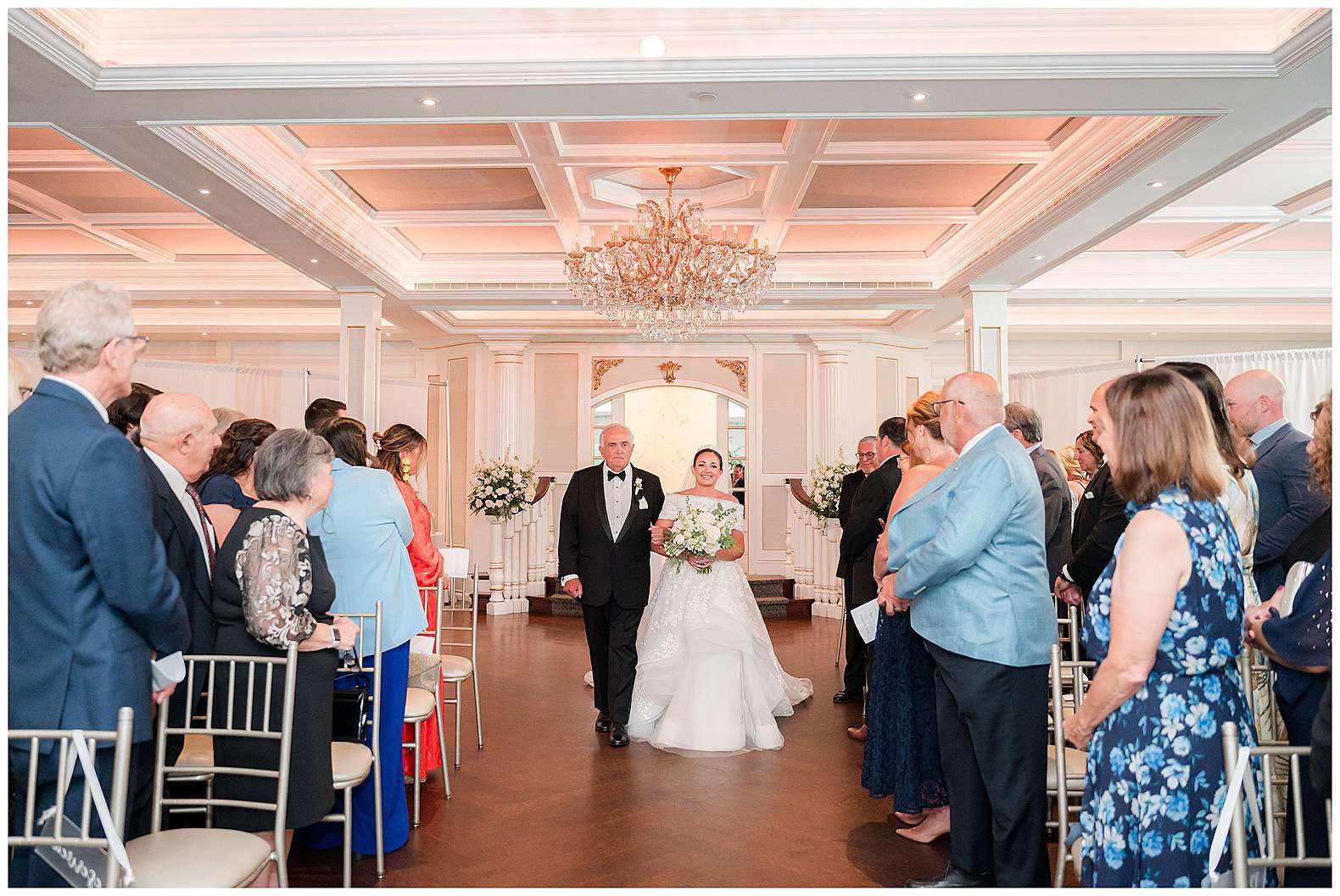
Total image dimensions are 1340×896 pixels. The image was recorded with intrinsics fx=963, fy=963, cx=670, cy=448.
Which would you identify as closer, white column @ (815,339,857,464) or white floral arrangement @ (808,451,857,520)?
white floral arrangement @ (808,451,857,520)

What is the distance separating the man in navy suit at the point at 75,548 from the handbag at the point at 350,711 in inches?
52.1

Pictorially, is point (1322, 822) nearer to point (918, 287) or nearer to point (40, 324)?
point (40, 324)

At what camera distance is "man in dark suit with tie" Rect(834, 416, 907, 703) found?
5512 millimetres

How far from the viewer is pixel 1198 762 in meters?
2.19

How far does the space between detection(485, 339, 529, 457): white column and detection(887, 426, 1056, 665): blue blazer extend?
8.71 meters

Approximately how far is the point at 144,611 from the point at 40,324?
2.31 ft

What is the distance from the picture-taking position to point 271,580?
9.39ft

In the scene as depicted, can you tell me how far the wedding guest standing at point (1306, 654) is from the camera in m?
2.32

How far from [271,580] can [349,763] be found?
33.1 inches

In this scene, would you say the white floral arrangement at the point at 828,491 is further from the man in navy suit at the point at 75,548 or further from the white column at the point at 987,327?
the man in navy suit at the point at 75,548

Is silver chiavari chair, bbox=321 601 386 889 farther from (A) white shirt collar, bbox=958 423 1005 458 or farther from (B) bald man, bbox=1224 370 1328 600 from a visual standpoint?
(B) bald man, bbox=1224 370 1328 600

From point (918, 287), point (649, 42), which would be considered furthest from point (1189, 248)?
point (649, 42)

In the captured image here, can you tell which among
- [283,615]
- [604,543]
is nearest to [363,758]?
[283,615]

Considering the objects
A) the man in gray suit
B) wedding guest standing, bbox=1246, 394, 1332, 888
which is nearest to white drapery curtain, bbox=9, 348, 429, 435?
the man in gray suit
